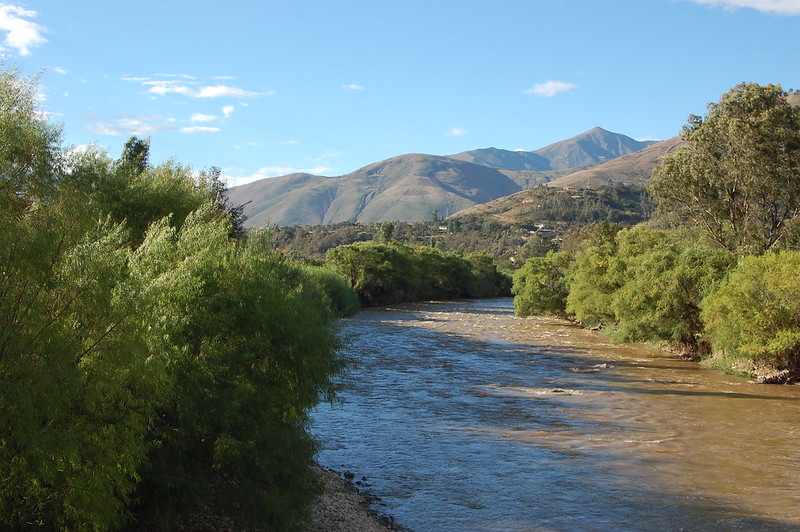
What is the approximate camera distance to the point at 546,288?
75.4 m

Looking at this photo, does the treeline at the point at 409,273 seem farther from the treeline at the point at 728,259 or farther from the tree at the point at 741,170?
the tree at the point at 741,170

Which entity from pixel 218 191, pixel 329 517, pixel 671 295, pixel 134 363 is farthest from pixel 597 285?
pixel 134 363

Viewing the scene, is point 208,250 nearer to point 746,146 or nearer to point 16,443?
point 16,443

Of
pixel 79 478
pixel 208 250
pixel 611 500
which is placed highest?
pixel 208 250

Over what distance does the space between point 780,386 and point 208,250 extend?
31641mm

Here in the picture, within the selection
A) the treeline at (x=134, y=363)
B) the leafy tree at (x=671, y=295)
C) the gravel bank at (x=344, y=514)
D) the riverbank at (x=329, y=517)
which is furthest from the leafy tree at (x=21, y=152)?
the leafy tree at (x=671, y=295)

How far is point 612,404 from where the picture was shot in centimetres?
3139

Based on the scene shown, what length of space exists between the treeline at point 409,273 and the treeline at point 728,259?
43283 mm

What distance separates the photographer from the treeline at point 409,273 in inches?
3831

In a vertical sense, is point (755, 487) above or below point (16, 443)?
below

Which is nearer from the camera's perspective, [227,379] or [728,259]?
[227,379]

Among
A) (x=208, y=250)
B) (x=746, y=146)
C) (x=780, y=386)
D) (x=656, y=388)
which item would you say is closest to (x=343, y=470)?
(x=208, y=250)

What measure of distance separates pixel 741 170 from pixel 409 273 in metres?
63.7

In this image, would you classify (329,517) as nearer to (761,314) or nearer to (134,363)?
(134,363)
